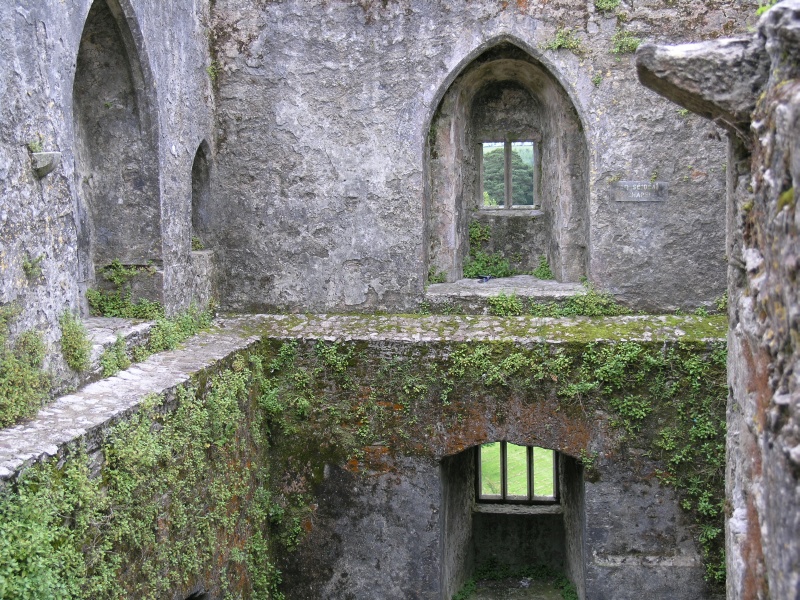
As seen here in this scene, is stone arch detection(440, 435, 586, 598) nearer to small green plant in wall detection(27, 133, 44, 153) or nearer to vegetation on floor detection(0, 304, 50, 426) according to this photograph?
vegetation on floor detection(0, 304, 50, 426)

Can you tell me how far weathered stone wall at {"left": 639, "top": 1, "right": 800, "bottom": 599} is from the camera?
2.30m

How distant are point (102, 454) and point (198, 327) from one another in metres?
2.86

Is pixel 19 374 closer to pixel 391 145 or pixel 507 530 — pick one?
pixel 391 145

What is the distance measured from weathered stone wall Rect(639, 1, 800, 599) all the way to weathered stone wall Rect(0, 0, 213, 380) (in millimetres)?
3083

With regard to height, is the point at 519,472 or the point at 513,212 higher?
the point at 513,212

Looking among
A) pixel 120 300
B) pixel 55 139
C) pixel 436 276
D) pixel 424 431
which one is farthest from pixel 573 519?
pixel 55 139

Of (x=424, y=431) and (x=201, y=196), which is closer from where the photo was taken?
(x=424, y=431)

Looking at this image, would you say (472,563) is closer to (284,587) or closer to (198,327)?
(284,587)

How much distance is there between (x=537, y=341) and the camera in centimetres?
Result: 658

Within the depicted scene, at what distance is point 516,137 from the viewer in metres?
8.09

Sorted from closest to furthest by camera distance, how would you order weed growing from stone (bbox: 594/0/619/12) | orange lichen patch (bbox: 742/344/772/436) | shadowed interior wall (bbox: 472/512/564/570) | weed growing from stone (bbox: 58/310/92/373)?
1. orange lichen patch (bbox: 742/344/772/436)
2. weed growing from stone (bbox: 58/310/92/373)
3. weed growing from stone (bbox: 594/0/619/12)
4. shadowed interior wall (bbox: 472/512/564/570)

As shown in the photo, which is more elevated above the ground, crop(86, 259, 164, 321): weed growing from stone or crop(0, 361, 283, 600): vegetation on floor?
crop(86, 259, 164, 321): weed growing from stone

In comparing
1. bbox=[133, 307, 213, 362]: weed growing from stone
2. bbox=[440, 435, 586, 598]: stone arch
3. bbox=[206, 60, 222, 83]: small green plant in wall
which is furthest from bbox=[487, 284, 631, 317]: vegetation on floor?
bbox=[206, 60, 222, 83]: small green plant in wall

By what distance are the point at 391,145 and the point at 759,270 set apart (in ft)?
15.4
